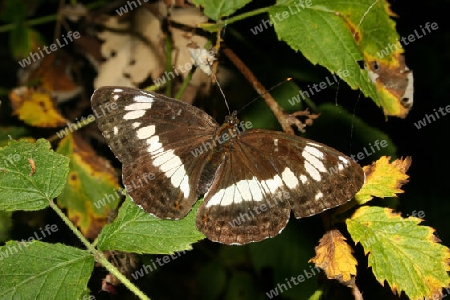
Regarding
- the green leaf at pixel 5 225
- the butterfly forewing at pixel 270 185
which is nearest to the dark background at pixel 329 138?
the green leaf at pixel 5 225

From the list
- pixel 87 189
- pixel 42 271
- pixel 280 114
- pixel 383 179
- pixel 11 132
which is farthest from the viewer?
pixel 11 132

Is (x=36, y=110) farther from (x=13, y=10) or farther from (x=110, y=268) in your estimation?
(x=110, y=268)

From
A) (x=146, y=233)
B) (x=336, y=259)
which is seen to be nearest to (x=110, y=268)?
(x=146, y=233)

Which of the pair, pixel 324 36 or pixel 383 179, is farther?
pixel 324 36

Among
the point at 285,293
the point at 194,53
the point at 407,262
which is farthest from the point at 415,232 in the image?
the point at 194,53

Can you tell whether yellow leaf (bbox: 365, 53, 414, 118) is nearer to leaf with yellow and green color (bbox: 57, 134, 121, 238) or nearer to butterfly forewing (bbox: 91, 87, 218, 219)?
butterfly forewing (bbox: 91, 87, 218, 219)
